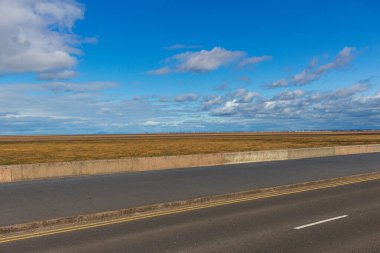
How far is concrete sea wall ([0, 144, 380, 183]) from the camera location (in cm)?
1705

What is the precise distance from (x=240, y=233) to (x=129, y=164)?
12.6m

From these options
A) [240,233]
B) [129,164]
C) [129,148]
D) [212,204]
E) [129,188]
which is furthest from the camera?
[129,148]

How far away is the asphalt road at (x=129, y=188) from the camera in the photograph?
35.7 ft

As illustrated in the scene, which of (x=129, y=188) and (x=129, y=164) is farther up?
(x=129, y=164)

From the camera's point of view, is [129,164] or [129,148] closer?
[129,164]

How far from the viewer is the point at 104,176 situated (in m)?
18.1

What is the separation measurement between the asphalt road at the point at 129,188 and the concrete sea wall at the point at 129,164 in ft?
3.58

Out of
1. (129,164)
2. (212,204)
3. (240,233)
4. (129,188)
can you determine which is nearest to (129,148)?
(129,164)

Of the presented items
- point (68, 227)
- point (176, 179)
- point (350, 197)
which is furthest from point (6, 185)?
point (350, 197)

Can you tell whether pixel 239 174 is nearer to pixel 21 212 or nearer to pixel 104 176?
pixel 104 176

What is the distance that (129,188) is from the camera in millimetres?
14422

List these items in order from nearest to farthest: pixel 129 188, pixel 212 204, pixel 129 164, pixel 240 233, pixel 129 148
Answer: pixel 240 233
pixel 212 204
pixel 129 188
pixel 129 164
pixel 129 148

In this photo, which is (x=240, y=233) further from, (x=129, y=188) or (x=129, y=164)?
(x=129, y=164)

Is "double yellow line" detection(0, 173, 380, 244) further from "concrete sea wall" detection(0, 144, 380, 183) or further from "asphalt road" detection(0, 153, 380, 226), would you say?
"concrete sea wall" detection(0, 144, 380, 183)
